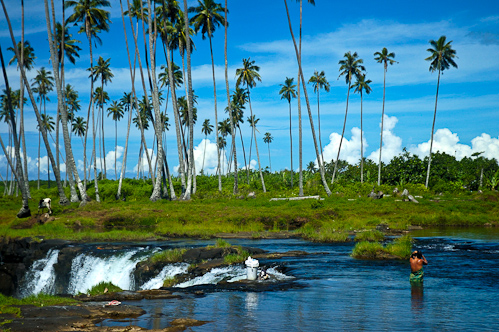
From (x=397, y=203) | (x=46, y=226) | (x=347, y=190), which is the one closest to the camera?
(x=46, y=226)

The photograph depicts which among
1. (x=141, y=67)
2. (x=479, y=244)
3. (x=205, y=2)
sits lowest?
(x=479, y=244)

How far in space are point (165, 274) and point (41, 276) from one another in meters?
10.2

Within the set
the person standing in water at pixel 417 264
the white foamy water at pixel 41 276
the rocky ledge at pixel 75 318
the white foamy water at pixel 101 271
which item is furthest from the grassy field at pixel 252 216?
the rocky ledge at pixel 75 318

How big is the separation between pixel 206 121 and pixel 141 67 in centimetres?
6461

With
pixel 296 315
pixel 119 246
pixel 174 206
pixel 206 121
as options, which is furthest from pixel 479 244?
pixel 206 121

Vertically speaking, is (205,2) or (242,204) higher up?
(205,2)

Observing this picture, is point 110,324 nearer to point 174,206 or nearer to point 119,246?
point 119,246

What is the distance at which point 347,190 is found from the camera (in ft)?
189

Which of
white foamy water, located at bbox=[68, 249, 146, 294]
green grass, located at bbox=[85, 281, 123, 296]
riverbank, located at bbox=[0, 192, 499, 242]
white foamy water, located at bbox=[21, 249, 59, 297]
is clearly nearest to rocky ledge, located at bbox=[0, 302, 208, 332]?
green grass, located at bbox=[85, 281, 123, 296]

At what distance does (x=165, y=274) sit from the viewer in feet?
63.1

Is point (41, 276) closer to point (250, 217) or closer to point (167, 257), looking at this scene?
point (167, 257)

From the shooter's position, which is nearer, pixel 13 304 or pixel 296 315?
pixel 296 315

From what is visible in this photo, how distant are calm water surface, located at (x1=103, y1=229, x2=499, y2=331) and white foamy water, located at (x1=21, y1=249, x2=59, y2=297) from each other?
13015mm

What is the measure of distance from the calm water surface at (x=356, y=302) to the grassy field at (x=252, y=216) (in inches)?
574
